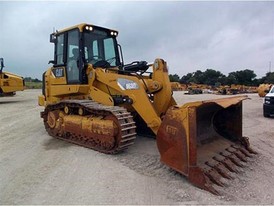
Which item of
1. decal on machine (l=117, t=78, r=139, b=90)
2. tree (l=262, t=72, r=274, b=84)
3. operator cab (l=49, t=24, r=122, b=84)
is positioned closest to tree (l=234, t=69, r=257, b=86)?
tree (l=262, t=72, r=274, b=84)

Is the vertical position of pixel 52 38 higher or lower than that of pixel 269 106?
higher

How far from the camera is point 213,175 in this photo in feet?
15.0

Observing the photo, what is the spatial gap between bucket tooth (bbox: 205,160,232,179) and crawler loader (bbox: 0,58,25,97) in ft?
54.3

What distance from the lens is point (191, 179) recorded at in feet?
14.6

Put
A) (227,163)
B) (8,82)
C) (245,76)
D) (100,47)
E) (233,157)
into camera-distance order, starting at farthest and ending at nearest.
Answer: (245,76) → (8,82) → (100,47) → (233,157) → (227,163)

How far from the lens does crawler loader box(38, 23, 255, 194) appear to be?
182 inches

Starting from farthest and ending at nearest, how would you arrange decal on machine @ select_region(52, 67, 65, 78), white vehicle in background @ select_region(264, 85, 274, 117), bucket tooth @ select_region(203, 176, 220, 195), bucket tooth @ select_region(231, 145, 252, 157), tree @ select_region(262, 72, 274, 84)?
tree @ select_region(262, 72, 274, 84)
white vehicle in background @ select_region(264, 85, 274, 117)
decal on machine @ select_region(52, 67, 65, 78)
bucket tooth @ select_region(231, 145, 252, 157)
bucket tooth @ select_region(203, 176, 220, 195)

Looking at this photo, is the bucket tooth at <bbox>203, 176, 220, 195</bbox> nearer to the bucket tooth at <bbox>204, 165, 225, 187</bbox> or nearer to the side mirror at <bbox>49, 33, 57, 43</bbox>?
the bucket tooth at <bbox>204, 165, 225, 187</bbox>

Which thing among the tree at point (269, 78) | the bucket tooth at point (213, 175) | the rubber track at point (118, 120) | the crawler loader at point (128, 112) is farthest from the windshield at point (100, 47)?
the tree at point (269, 78)

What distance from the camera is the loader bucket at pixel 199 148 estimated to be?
14.5 feet

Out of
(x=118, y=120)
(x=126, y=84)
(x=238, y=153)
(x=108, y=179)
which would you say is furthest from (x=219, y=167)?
(x=126, y=84)

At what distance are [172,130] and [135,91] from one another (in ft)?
6.50

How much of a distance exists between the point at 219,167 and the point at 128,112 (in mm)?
2453

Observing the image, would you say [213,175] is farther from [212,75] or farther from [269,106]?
[212,75]
